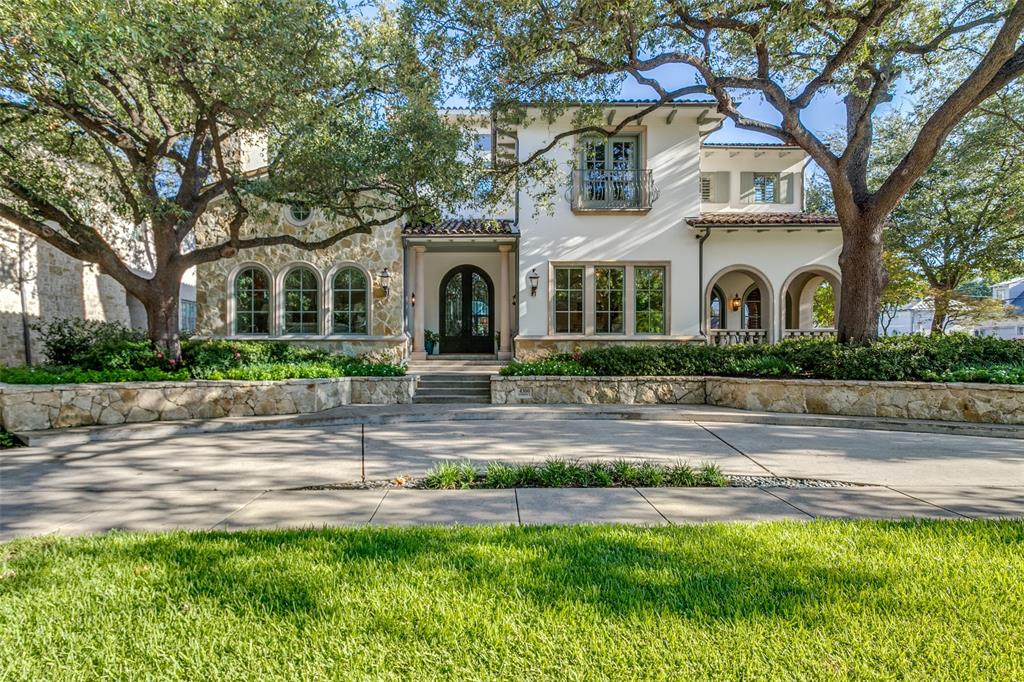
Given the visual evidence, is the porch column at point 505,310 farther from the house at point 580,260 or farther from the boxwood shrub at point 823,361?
the boxwood shrub at point 823,361

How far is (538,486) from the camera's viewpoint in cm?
480

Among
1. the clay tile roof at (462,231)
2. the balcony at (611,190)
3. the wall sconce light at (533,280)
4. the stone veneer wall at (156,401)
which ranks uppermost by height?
the balcony at (611,190)

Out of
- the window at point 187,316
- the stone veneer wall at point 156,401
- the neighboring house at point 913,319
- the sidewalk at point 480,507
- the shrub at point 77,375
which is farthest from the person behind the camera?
the neighboring house at point 913,319

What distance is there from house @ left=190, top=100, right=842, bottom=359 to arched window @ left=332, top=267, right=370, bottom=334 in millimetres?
30

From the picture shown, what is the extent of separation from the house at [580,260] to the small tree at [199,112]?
11.8ft

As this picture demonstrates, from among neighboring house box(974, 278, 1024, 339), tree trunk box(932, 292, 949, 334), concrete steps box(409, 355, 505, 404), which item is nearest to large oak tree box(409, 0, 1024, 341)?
concrete steps box(409, 355, 505, 404)

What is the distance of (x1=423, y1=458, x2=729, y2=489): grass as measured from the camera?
4.83 m

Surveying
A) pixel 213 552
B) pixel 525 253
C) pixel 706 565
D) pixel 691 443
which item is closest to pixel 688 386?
pixel 691 443

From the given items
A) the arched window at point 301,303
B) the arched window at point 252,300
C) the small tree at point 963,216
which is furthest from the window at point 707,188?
the arched window at point 252,300

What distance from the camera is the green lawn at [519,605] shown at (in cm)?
210

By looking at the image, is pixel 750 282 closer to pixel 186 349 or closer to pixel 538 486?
pixel 538 486

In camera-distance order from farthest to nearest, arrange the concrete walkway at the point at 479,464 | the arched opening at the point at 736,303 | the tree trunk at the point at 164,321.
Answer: the arched opening at the point at 736,303 → the tree trunk at the point at 164,321 → the concrete walkway at the point at 479,464

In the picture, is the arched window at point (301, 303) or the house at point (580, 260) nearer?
the house at point (580, 260)

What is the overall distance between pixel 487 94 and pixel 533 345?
6270 mm
